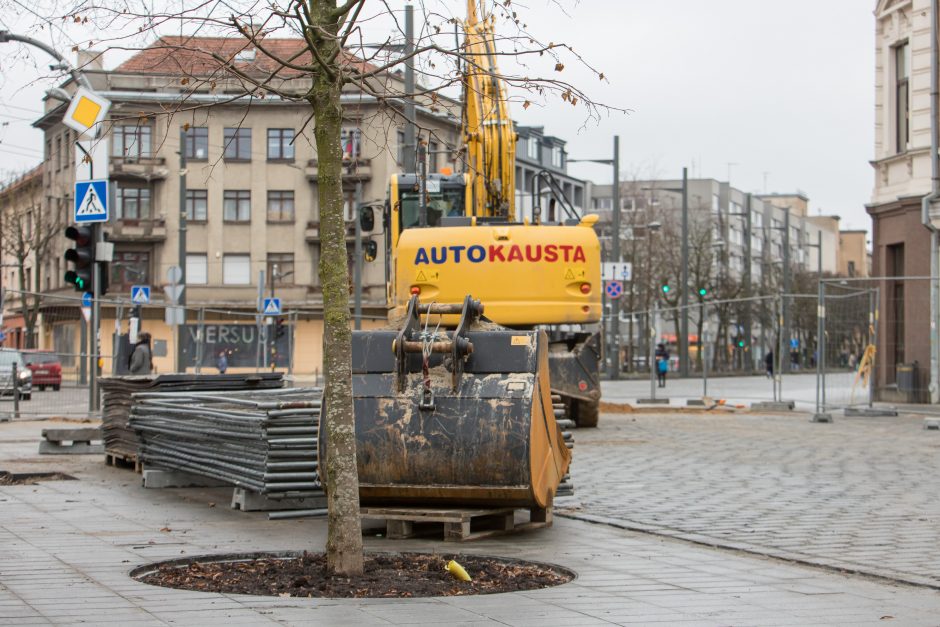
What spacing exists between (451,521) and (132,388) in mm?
6548

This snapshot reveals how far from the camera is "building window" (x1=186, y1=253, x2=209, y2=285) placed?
70.0 meters

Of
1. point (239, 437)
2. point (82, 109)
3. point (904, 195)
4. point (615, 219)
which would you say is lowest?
point (239, 437)

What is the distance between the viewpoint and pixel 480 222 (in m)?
20.7

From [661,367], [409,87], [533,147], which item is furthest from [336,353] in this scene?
[533,147]

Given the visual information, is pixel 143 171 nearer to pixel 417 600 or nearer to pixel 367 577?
pixel 367 577

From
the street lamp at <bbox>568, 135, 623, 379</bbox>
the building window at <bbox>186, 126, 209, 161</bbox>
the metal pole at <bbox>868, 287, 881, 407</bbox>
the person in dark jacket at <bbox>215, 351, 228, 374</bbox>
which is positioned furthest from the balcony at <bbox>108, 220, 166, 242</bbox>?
the metal pole at <bbox>868, 287, 881, 407</bbox>

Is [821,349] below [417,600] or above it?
above

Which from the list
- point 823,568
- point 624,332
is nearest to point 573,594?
point 823,568

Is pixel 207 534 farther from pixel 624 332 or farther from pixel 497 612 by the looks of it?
pixel 624 332

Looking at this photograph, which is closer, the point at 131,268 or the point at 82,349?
the point at 82,349

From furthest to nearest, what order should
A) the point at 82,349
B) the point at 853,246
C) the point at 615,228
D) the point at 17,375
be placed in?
the point at 853,246 < the point at 615,228 < the point at 82,349 < the point at 17,375

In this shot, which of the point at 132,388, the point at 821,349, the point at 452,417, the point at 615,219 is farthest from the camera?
the point at 615,219

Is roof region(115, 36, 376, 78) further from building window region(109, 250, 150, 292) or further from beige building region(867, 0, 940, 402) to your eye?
building window region(109, 250, 150, 292)

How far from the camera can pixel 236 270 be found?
70562mm
